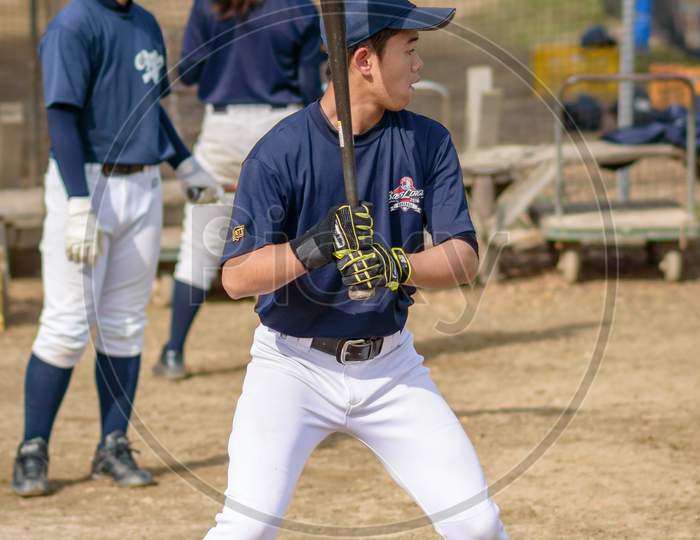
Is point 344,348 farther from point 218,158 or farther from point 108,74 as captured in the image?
point 218,158

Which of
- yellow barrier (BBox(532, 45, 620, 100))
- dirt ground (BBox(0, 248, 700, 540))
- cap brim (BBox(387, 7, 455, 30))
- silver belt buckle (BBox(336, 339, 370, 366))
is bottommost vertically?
dirt ground (BBox(0, 248, 700, 540))

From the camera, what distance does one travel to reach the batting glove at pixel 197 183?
18.2 feet

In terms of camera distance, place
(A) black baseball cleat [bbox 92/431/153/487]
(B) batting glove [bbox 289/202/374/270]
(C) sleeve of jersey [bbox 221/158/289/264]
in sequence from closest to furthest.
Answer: (B) batting glove [bbox 289/202/374/270], (C) sleeve of jersey [bbox 221/158/289/264], (A) black baseball cleat [bbox 92/431/153/487]

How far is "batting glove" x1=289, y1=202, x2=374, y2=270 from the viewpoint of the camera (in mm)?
3148

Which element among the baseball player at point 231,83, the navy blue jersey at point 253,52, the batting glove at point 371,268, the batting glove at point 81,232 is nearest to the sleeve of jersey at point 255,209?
the batting glove at point 371,268

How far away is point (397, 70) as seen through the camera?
11.1 ft

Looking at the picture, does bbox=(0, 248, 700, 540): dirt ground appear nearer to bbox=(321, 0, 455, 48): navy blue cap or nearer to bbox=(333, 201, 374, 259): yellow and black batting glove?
bbox=(333, 201, 374, 259): yellow and black batting glove

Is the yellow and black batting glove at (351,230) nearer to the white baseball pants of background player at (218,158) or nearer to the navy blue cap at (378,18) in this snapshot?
the navy blue cap at (378,18)

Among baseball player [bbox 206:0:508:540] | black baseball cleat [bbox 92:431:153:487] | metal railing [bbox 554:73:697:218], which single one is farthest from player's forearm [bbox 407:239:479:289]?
metal railing [bbox 554:73:697:218]

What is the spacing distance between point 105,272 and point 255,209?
79.6 inches

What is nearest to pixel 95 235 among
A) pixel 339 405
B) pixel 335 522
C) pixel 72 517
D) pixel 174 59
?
pixel 72 517

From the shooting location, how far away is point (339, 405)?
3398 mm

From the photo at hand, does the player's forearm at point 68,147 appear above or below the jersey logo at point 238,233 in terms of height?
above

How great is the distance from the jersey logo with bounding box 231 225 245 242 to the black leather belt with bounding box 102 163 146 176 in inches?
73.3
